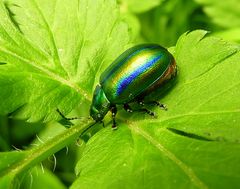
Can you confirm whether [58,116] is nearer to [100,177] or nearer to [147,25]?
[100,177]

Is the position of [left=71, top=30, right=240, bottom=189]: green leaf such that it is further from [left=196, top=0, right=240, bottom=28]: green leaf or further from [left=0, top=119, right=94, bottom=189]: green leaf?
[left=196, top=0, right=240, bottom=28]: green leaf

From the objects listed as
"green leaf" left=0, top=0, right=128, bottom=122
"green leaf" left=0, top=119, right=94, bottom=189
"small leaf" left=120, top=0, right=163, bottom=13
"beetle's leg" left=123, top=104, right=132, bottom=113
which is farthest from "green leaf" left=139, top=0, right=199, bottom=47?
"green leaf" left=0, top=119, right=94, bottom=189

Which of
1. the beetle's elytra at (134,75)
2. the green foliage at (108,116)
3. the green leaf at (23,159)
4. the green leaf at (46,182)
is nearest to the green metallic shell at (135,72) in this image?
the beetle's elytra at (134,75)

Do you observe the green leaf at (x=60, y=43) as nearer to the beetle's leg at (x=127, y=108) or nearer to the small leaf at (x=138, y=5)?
the beetle's leg at (x=127, y=108)

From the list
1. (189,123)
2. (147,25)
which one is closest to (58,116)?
(189,123)

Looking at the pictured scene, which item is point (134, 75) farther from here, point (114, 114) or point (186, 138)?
point (186, 138)

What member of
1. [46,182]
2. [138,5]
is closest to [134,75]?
[46,182]

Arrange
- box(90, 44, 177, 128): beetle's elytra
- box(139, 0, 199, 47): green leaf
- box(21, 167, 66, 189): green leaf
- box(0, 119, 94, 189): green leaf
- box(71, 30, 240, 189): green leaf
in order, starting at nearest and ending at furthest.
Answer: box(71, 30, 240, 189): green leaf, box(0, 119, 94, 189): green leaf, box(90, 44, 177, 128): beetle's elytra, box(21, 167, 66, 189): green leaf, box(139, 0, 199, 47): green leaf
